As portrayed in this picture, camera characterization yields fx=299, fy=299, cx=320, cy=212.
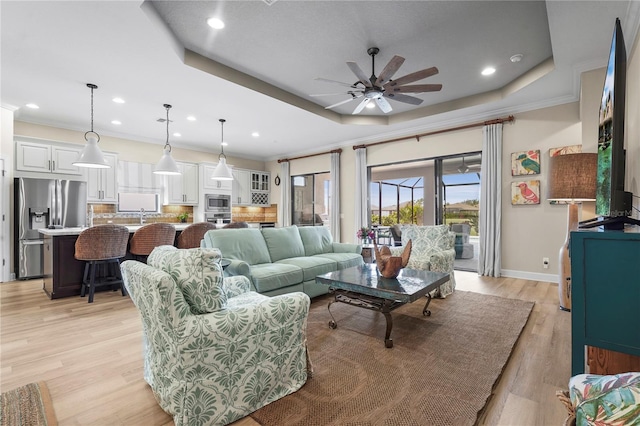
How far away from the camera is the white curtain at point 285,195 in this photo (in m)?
8.37

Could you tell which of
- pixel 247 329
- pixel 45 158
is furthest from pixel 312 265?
pixel 45 158

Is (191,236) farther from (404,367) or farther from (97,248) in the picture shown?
(404,367)

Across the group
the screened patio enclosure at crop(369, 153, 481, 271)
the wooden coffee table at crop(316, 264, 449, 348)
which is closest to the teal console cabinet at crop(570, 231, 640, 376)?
the wooden coffee table at crop(316, 264, 449, 348)

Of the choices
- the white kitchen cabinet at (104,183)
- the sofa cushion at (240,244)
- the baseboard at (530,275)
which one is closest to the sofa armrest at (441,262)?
the baseboard at (530,275)

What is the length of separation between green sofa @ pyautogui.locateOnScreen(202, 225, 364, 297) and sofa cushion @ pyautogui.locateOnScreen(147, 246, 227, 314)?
1.38m

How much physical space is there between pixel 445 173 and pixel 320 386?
482 cm

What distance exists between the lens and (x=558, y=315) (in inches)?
123

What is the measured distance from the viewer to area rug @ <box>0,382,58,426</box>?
160cm

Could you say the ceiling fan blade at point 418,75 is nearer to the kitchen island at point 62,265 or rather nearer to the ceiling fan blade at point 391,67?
the ceiling fan blade at point 391,67

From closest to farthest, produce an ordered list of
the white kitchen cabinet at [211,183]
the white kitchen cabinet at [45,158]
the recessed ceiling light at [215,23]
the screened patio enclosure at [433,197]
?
the recessed ceiling light at [215,23] → the white kitchen cabinet at [45,158] → the screened patio enclosure at [433,197] → the white kitchen cabinet at [211,183]

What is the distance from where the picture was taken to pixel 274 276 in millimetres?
3127

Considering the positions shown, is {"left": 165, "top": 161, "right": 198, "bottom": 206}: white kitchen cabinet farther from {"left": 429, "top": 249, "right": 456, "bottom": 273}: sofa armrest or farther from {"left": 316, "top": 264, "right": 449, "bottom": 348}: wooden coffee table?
{"left": 429, "top": 249, "right": 456, "bottom": 273}: sofa armrest

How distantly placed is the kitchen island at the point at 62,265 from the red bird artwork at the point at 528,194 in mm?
6365

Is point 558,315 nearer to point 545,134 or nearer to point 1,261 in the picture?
point 545,134
